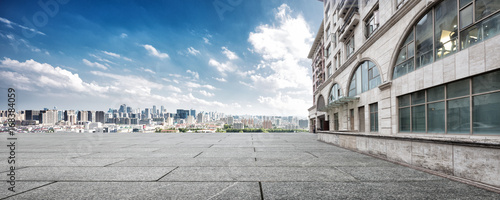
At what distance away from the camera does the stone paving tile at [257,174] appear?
5125 mm

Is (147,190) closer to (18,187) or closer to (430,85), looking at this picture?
(18,187)

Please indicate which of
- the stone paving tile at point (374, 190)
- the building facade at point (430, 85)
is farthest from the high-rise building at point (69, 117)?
the stone paving tile at point (374, 190)

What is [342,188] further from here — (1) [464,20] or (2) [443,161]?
(1) [464,20]

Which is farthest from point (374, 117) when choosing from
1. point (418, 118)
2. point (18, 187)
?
point (18, 187)

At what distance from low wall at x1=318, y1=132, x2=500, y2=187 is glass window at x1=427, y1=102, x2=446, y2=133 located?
473 cm

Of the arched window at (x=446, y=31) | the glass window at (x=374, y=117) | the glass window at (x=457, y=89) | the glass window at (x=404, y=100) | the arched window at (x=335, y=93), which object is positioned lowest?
the glass window at (x=374, y=117)

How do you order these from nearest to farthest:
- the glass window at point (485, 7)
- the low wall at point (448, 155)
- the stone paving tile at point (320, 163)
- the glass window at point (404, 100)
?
the low wall at point (448, 155) → the stone paving tile at point (320, 163) → the glass window at point (485, 7) → the glass window at point (404, 100)

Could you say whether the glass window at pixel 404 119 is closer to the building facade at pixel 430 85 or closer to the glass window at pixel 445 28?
the building facade at pixel 430 85

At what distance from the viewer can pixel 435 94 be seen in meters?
10.9

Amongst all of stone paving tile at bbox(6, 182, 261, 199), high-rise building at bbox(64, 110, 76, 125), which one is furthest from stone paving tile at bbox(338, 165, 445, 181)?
high-rise building at bbox(64, 110, 76, 125)

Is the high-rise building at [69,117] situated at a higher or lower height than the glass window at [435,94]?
lower

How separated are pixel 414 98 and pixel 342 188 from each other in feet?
38.6

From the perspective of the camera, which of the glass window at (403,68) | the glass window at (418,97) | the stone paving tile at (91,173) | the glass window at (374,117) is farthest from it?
the glass window at (374,117)

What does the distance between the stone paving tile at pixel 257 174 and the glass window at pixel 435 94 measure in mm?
8902
